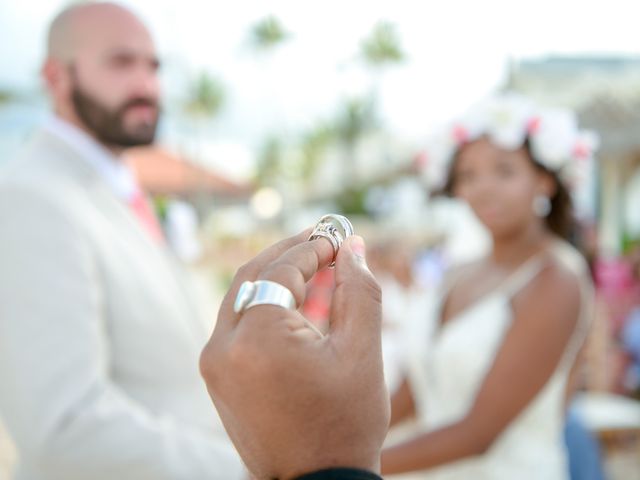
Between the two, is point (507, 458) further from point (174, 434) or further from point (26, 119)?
point (26, 119)

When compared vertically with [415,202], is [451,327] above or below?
above

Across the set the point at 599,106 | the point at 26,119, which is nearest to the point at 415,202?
the point at 599,106


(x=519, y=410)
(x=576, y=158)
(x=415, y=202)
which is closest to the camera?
(x=519, y=410)

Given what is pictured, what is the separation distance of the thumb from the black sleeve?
0.42ft

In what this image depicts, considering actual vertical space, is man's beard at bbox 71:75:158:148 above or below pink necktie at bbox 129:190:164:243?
above

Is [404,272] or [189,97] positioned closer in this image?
[404,272]

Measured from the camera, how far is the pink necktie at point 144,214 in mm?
2262

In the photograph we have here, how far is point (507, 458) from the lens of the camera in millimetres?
2404

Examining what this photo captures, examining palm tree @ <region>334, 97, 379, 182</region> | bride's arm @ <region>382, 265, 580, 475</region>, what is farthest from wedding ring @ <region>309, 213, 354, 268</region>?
palm tree @ <region>334, 97, 379, 182</region>

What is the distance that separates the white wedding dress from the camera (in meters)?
2.36

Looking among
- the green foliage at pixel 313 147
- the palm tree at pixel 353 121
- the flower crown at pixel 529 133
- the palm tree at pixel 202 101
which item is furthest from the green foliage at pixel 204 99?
the flower crown at pixel 529 133

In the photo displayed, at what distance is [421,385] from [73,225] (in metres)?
1.44

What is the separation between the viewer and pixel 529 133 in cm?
255

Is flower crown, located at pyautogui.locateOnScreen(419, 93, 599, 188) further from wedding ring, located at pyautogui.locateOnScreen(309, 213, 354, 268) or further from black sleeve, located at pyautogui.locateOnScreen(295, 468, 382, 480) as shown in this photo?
black sleeve, located at pyautogui.locateOnScreen(295, 468, 382, 480)
